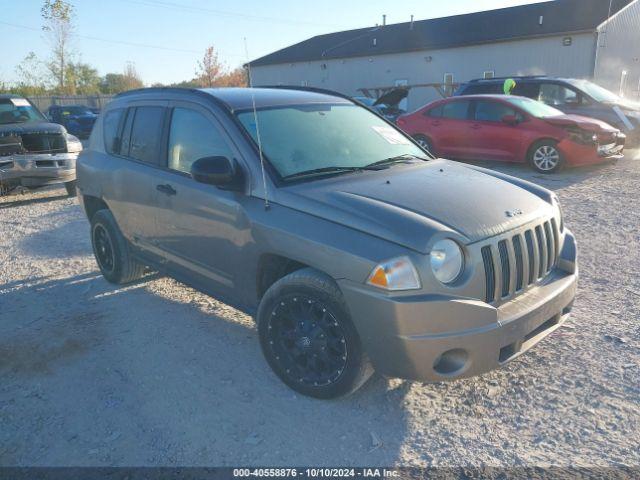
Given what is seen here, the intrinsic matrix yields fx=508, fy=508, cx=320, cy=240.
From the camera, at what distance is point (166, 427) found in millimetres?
2928

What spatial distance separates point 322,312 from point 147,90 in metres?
2.75

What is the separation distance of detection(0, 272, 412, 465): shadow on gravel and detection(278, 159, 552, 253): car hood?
1132mm

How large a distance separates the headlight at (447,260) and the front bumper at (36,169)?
26.2 feet

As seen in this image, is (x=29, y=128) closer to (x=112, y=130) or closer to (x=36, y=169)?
(x=36, y=169)

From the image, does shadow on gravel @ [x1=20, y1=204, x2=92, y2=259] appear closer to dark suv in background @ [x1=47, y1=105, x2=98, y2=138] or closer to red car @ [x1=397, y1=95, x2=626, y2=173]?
red car @ [x1=397, y1=95, x2=626, y2=173]

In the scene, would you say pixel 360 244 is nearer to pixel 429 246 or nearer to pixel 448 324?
pixel 429 246

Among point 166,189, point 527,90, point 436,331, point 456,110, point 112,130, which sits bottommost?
point 436,331

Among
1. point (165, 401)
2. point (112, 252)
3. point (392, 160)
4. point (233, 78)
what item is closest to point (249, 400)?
point (165, 401)

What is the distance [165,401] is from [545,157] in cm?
898

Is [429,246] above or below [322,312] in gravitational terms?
above

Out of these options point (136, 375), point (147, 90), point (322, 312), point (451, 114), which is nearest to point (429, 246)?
point (322, 312)

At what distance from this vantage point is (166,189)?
3.91m

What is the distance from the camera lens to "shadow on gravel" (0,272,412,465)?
2725mm

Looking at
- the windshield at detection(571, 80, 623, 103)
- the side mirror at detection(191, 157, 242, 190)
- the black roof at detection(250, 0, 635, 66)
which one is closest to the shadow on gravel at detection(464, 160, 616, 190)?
the windshield at detection(571, 80, 623, 103)
